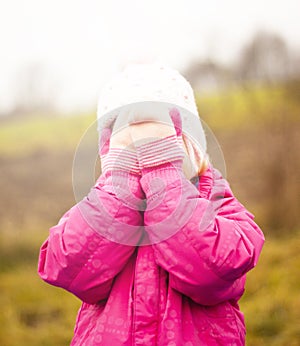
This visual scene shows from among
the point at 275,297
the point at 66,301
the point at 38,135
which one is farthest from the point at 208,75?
the point at 66,301

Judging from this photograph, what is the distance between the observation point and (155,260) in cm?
90

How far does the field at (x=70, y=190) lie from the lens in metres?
2.55

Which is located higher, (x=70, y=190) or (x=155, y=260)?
(x=155, y=260)

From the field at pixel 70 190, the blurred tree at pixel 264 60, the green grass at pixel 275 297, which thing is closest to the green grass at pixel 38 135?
the field at pixel 70 190

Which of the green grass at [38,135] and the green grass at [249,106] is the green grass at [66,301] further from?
the green grass at [249,106]

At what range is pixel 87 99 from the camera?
2.80m

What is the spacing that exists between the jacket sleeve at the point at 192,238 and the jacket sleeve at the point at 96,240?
4 cm

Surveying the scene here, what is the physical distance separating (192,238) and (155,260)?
96 mm

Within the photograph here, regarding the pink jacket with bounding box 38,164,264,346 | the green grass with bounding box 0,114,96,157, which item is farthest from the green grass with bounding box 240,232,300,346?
the pink jacket with bounding box 38,164,264,346

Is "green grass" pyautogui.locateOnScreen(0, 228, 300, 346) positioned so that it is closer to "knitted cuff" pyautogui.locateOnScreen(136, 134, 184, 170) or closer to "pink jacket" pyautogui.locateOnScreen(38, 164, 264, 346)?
"pink jacket" pyautogui.locateOnScreen(38, 164, 264, 346)

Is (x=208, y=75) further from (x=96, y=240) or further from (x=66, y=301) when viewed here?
(x=96, y=240)

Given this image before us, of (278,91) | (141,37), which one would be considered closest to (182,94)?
(141,37)

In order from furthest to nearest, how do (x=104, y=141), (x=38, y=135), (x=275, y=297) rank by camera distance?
(x=38, y=135)
(x=275, y=297)
(x=104, y=141)

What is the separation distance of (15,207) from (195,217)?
2197 millimetres
